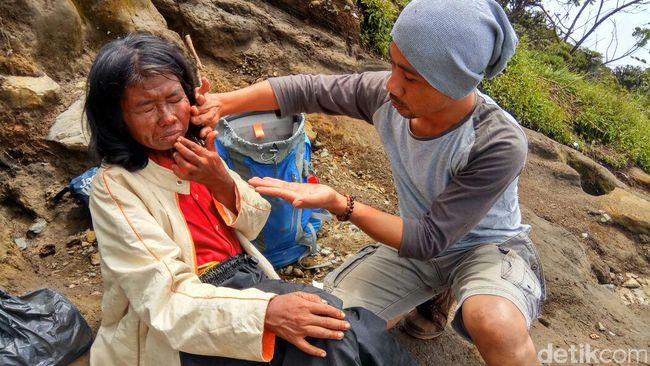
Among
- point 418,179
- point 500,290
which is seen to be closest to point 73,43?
point 418,179

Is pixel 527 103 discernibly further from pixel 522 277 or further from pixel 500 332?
pixel 500 332

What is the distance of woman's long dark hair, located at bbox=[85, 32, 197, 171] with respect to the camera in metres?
1.94

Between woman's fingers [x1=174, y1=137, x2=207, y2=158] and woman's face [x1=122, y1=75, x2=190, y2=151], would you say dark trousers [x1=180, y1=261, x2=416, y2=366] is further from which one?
woman's face [x1=122, y1=75, x2=190, y2=151]

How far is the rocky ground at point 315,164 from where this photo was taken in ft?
10.5

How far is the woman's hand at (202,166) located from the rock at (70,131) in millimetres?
1513

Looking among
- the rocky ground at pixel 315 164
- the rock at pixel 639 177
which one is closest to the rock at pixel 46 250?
the rocky ground at pixel 315 164

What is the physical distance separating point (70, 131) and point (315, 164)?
2.00m

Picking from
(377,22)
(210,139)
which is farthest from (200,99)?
(377,22)

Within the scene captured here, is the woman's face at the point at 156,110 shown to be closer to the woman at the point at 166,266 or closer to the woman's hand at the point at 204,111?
the woman at the point at 166,266

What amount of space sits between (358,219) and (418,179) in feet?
1.35

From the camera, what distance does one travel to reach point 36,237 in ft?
10.6

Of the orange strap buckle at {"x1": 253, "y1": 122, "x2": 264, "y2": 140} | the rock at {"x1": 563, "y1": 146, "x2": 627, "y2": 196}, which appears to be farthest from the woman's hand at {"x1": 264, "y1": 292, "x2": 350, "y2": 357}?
the rock at {"x1": 563, "y1": 146, "x2": 627, "y2": 196}

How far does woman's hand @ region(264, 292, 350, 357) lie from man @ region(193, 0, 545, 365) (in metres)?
0.42

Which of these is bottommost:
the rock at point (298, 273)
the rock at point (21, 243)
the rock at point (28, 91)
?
the rock at point (21, 243)
